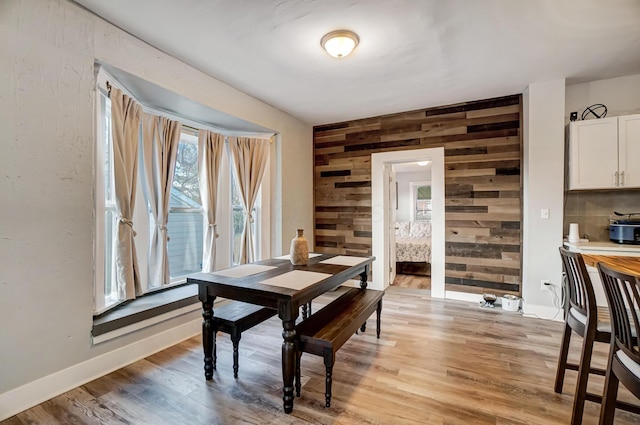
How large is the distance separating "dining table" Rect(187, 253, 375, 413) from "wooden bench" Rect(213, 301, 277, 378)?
7 cm

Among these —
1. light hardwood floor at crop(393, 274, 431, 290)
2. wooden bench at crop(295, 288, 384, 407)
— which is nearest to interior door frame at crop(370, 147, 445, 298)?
light hardwood floor at crop(393, 274, 431, 290)

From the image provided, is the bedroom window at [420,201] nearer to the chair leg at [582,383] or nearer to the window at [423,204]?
the window at [423,204]

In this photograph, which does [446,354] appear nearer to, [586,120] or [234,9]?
[586,120]

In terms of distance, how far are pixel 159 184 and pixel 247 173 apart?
45.3 inches

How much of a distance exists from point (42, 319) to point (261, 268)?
1.41 metres

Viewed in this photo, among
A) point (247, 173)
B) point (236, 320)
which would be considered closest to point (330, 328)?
point (236, 320)

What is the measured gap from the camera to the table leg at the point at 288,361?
1706 mm

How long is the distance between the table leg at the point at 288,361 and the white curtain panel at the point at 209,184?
1.97 metres

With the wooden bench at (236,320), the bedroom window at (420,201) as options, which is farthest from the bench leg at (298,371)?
the bedroom window at (420,201)

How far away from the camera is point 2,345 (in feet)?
5.45

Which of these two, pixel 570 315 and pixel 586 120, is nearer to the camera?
pixel 570 315

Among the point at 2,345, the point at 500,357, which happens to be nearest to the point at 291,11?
the point at 2,345

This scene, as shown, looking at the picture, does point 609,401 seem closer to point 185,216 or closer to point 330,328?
point 330,328

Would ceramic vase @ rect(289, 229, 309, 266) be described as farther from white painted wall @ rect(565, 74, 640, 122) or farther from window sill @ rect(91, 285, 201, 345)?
white painted wall @ rect(565, 74, 640, 122)
